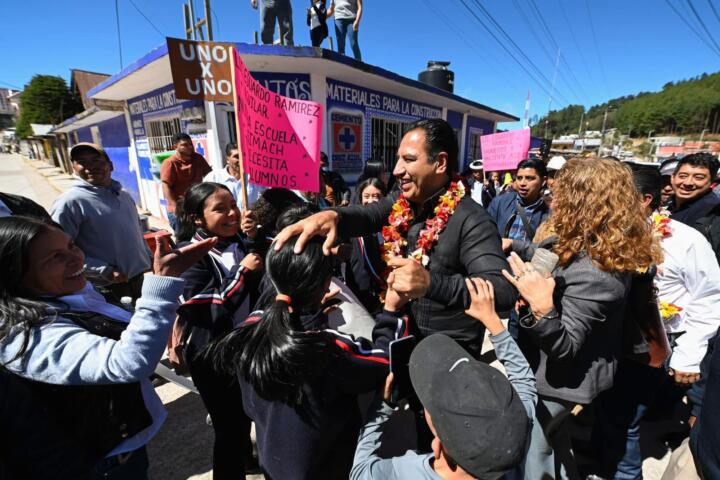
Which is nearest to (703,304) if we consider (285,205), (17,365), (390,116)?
(285,205)

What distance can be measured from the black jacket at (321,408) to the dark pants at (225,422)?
0.28 m

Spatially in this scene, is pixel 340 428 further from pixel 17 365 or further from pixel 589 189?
pixel 589 189

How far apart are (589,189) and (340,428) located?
152cm

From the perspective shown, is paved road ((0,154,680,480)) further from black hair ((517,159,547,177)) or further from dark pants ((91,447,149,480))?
black hair ((517,159,547,177))

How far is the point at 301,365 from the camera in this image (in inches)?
41.8

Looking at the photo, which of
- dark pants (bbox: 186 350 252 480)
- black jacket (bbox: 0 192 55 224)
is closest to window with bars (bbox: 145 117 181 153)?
black jacket (bbox: 0 192 55 224)

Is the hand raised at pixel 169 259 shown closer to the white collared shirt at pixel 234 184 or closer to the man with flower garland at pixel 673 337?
the man with flower garland at pixel 673 337

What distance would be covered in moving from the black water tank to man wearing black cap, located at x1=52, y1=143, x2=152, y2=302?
913 cm

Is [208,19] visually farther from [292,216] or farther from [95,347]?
[95,347]

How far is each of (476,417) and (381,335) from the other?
1.69ft

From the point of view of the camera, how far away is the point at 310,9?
6.19 m

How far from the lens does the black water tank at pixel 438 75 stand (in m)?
9.72

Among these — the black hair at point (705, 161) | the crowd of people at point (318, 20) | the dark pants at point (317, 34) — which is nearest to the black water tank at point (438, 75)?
the crowd of people at point (318, 20)

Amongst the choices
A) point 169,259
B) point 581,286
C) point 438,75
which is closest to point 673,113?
point 438,75
